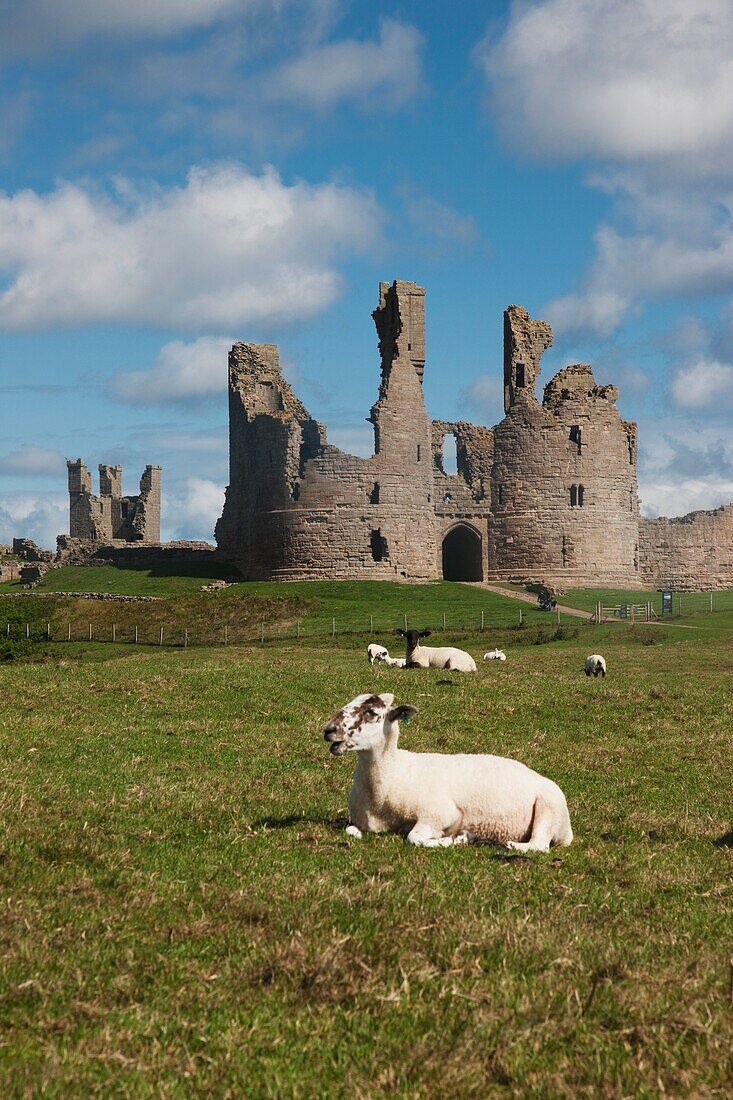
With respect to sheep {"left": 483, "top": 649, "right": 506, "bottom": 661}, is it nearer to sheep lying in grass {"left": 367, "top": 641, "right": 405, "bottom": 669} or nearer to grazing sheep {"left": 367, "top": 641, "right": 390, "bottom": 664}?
sheep lying in grass {"left": 367, "top": 641, "right": 405, "bottom": 669}

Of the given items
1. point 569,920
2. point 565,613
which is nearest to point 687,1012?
point 569,920

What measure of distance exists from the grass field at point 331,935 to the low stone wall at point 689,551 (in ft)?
211

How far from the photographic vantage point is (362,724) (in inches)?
397

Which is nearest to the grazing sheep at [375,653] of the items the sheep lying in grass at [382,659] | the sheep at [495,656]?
the sheep lying in grass at [382,659]

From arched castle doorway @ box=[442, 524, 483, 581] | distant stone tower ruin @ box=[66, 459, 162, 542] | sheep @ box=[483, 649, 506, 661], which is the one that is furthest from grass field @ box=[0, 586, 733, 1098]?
distant stone tower ruin @ box=[66, 459, 162, 542]

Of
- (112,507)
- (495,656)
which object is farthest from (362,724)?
(112,507)

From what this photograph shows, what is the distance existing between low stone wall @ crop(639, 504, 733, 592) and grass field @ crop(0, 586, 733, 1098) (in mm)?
64193

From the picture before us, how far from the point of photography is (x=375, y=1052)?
5469 millimetres

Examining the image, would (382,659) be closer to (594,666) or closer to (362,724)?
(594,666)

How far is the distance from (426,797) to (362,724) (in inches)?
36.7

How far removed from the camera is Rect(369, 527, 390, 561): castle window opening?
68.6 metres

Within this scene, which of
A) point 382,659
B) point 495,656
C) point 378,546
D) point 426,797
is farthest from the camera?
point 378,546

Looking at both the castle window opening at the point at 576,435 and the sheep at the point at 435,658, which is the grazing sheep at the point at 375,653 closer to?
the sheep at the point at 435,658

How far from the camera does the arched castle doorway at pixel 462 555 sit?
72688 mm
